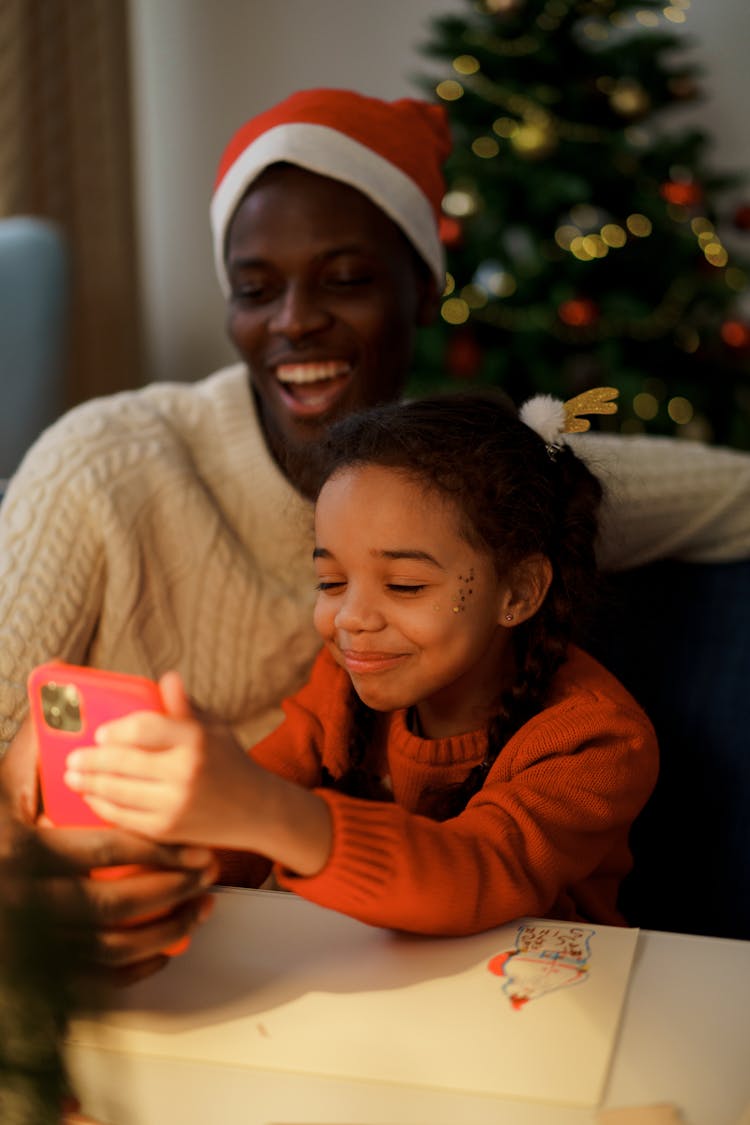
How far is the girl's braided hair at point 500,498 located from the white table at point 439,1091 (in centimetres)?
41

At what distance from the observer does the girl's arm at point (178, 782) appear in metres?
0.69

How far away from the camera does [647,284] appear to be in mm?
3174

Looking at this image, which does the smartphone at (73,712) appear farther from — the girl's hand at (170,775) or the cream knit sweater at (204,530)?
the cream knit sweater at (204,530)

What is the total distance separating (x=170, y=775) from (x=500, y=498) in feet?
1.75

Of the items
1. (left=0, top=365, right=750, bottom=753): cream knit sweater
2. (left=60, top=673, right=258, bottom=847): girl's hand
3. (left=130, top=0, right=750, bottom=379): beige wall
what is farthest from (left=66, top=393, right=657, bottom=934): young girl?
(left=130, top=0, right=750, bottom=379): beige wall

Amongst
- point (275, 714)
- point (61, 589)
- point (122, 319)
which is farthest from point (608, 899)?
point (122, 319)

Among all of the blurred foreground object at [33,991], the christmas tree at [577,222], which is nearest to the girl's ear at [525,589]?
the blurred foreground object at [33,991]

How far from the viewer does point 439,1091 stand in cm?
71

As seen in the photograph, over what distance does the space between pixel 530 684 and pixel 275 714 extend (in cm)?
51

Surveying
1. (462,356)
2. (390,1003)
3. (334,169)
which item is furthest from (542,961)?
(462,356)

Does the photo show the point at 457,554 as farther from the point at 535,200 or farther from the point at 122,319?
the point at 122,319

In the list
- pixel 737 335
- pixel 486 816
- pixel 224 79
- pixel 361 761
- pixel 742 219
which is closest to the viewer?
pixel 486 816

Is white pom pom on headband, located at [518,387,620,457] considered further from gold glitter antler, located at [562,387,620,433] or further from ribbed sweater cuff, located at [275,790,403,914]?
ribbed sweater cuff, located at [275,790,403,914]

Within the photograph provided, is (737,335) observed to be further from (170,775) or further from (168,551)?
(170,775)
